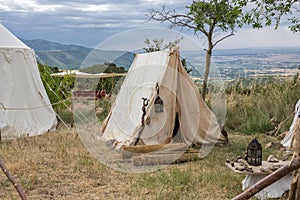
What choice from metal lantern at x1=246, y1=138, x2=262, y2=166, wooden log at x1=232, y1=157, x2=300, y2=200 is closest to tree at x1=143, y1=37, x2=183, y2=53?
metal lantern at x1=246, y1=138, x2=262, y2=166

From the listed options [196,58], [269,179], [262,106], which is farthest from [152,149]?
[262,106]

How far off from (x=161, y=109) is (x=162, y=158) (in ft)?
2.86

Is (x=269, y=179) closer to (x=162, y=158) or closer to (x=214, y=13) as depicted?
(x=162, y=158)

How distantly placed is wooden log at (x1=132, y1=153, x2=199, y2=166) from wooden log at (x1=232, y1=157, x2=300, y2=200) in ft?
10.6

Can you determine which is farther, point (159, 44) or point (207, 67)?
point (207, 67)

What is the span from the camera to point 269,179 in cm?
211

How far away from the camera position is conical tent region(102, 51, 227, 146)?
6.00 metres

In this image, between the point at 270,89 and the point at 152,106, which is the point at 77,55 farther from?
the point at 270,89

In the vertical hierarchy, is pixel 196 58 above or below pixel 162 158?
above

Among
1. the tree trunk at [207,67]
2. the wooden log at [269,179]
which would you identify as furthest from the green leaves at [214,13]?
the wooden log at [269,179]

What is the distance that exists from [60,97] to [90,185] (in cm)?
525

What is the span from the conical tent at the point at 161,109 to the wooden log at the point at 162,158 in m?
0.52

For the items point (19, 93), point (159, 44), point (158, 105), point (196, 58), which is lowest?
point (19, 93)

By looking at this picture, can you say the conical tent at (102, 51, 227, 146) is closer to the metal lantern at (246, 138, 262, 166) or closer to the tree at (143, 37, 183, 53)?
the tree at (143, 37, 183, 53)
